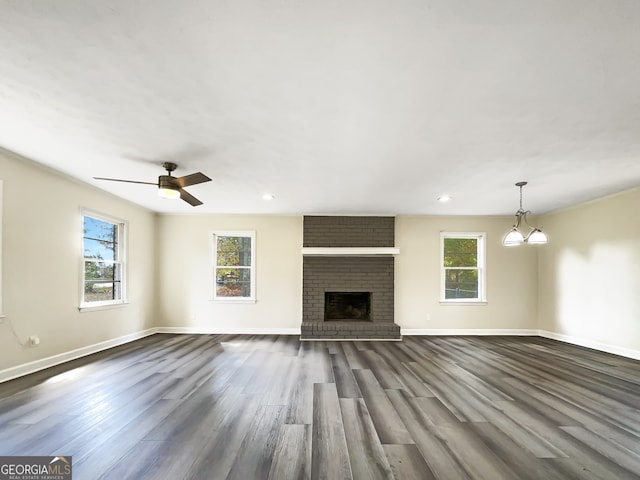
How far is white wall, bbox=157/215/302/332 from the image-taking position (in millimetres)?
6402

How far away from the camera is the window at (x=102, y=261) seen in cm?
470

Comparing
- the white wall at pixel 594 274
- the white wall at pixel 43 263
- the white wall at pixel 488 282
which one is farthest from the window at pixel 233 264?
the white wall at pixel 594 274

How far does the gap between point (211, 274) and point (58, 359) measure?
282 cm

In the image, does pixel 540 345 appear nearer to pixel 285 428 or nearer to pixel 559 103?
pixel 559 103

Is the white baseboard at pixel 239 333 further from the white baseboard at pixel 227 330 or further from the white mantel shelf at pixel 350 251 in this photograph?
the white mantel shelf at pixel 350 251

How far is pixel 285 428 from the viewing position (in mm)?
2445

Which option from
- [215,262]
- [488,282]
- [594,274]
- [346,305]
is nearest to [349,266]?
[346,305]

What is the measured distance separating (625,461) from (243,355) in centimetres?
418

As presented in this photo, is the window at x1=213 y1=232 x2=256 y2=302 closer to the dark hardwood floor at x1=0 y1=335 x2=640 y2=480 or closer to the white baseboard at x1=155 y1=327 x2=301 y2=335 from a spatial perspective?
the white baseboard at x1=155 y1=327 x2=301 y2=335

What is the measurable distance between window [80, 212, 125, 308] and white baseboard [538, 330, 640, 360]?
27.1 feet

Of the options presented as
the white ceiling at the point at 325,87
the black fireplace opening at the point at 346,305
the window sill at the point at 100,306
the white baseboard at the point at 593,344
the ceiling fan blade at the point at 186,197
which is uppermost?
the white ceiling at the point at 325,87

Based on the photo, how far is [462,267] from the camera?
655 cm

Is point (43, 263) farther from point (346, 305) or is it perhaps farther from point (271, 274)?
point (346, 305)

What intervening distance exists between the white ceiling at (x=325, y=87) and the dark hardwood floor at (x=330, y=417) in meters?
2.50
